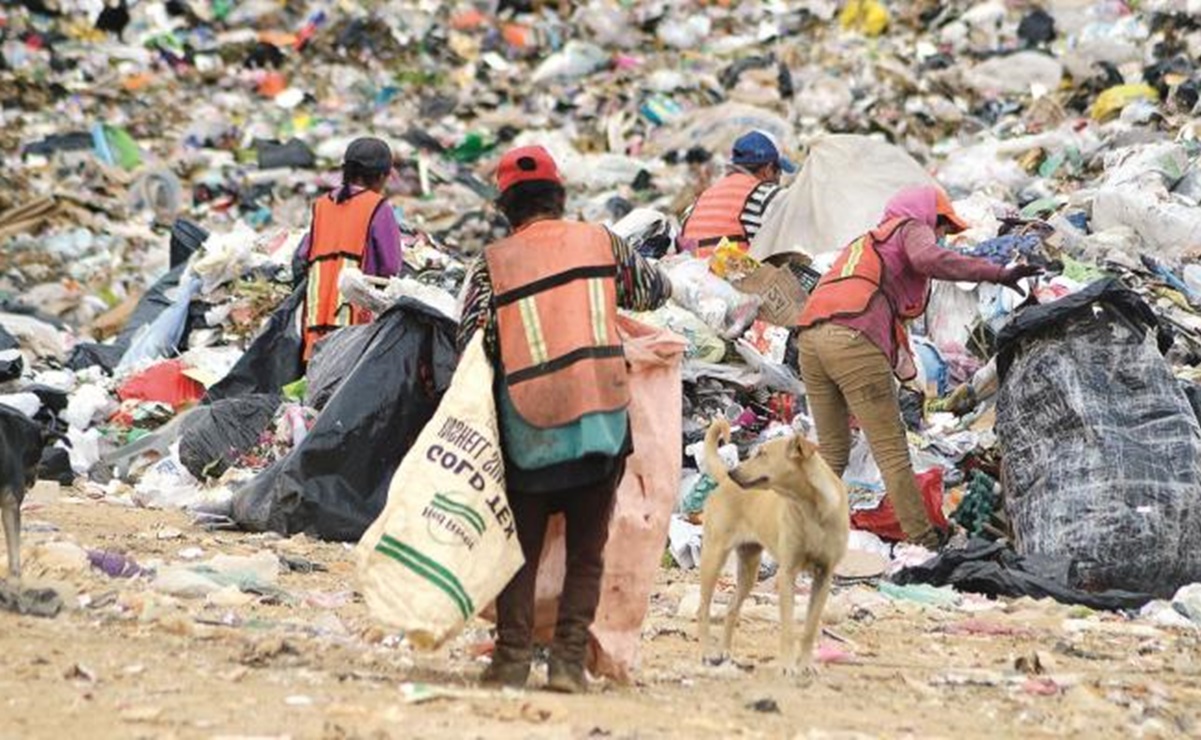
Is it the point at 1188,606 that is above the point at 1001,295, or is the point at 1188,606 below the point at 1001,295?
below

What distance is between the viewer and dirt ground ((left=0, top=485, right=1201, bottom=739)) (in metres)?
4.21

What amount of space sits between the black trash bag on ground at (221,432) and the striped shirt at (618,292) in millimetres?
3869

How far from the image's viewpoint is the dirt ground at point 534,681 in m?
4.21

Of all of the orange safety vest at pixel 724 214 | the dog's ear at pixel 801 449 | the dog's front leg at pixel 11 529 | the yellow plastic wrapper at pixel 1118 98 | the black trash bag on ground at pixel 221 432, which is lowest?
the dog's front leg at pixel 11 529

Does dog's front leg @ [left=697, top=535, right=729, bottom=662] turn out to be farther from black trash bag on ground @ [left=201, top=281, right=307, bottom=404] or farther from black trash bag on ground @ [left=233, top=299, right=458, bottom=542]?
black trash bag on ground @ [left=201, top=281, right=307, bottom=404]

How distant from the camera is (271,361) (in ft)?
31.1

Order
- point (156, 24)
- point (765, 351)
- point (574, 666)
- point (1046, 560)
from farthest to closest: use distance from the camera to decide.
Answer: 1. point (156, 24)
2. point (765, 351)
3. point (1046, 560)
4. point (574, 666)

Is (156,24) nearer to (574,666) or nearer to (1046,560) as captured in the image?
(1046,560)

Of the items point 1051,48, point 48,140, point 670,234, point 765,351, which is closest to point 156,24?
point 48,140

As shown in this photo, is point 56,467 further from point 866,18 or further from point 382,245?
point 866,18

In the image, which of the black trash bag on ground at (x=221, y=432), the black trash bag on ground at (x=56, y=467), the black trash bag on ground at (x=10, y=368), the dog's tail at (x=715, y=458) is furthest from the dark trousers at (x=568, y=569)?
the black trash bag on ground at (x=10, y=368)

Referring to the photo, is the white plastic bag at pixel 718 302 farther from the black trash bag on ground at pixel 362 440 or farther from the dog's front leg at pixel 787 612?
the dog's front leg at pixel 787 612

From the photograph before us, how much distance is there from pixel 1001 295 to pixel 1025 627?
3061mm

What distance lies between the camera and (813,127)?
16703 millimetres
